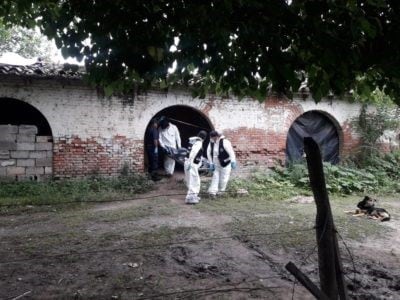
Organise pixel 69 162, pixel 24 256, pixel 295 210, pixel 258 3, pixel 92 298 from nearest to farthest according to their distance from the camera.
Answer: pixel 258 3, pixel 92 298, pixel 24 256, pixel 295 210, pixel 69 162

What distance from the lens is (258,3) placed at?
3234 mm

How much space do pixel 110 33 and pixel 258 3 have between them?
4.21ft

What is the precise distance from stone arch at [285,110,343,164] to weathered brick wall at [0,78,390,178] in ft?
1.95

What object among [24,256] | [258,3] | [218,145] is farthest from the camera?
[218,145]

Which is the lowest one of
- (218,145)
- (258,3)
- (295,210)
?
(295,210)

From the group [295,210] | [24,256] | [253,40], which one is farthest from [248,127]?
[253,40]

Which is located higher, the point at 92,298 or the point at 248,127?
the point at 248,127

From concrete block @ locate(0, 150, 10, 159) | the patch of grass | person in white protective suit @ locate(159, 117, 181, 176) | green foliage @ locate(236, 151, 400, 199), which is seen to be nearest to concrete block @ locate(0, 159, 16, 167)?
concrete block @ locate(0, 150, 10, 159)

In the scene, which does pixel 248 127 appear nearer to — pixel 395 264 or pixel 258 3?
pixel 395 264

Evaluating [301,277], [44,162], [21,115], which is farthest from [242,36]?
[21,115]

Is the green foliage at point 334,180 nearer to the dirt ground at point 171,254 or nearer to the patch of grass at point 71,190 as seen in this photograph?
the dirt ground at point 171,254

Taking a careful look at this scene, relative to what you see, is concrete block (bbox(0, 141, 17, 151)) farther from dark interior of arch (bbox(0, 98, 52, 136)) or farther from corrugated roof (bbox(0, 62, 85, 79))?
dark interior of arch (bbox(0, 98, 52, 136))

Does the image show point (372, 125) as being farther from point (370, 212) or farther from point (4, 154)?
point (4, 154)

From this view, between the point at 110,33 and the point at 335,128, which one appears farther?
the point at 335,128
